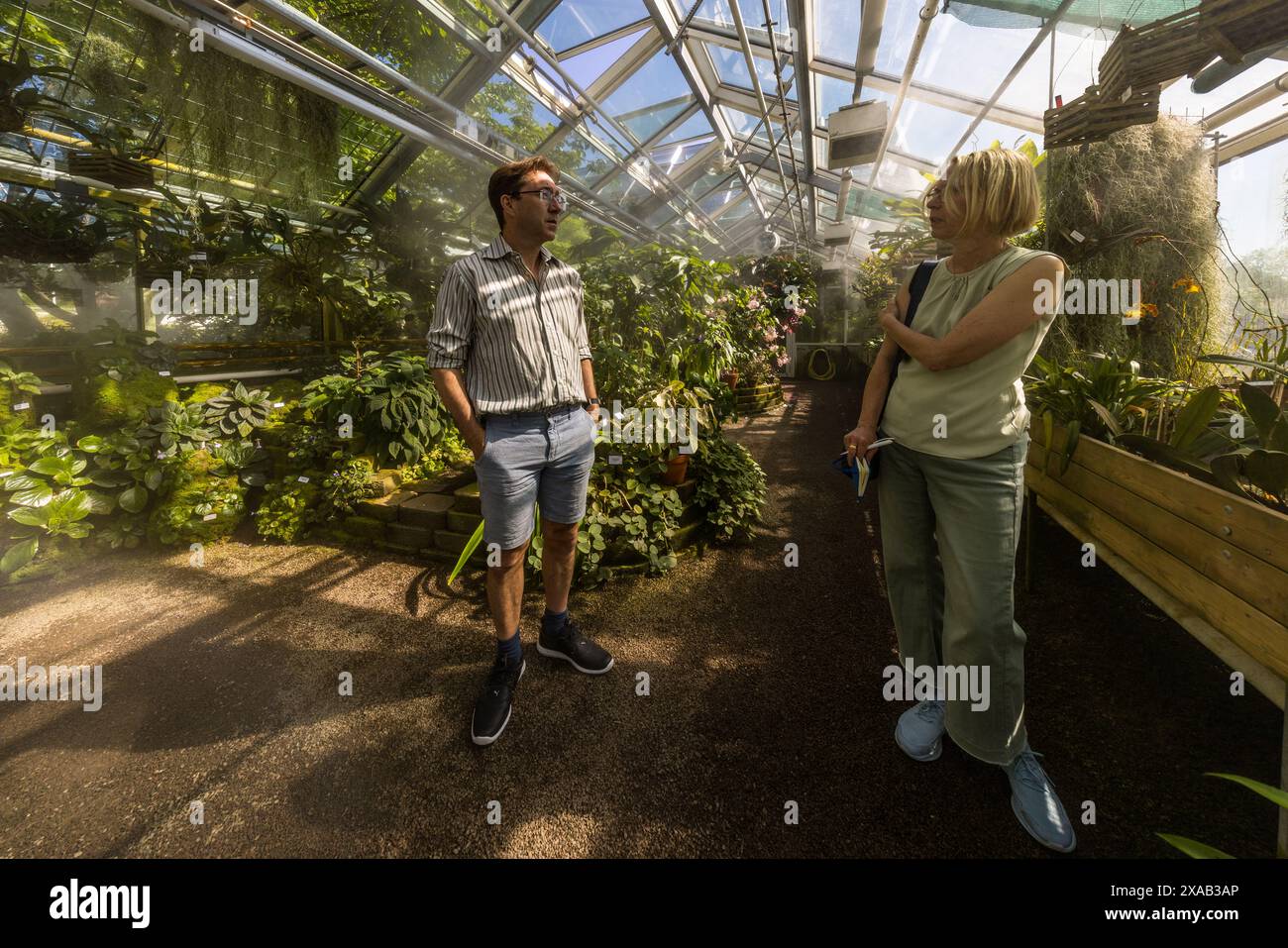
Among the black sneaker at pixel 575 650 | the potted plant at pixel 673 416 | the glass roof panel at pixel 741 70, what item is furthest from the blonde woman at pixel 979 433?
the glass roof panel at pixel 741 70

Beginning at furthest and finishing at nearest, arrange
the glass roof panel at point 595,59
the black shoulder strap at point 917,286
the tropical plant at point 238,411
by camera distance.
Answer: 1. the glass roof panel at point 595,59
2. the tropical plant at point 238,411
3. the black shoulder strap at point 917,286

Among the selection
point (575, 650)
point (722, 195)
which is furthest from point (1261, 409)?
point (722, 195)

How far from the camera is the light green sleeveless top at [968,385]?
124cm

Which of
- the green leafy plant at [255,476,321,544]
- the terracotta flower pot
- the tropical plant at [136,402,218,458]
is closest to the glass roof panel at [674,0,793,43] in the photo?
the terracotta flower pot

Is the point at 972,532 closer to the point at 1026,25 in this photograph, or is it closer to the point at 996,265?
the point at 996,265

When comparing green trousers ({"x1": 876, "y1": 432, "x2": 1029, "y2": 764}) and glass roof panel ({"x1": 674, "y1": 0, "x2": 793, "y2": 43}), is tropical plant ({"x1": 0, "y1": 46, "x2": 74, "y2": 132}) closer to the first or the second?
green trousers ({"x1": 876, "y1": 432, "x2": 1029, "y2": 764})

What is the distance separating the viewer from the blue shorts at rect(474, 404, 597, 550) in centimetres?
164

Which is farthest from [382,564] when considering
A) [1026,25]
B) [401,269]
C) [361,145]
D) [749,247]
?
[749,247]

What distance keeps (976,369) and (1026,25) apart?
397 cm

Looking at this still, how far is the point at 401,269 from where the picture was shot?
18.3 ft

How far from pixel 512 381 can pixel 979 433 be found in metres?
1.35

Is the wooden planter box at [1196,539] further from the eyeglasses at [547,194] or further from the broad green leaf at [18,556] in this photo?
the broad green leaf at [18,556]

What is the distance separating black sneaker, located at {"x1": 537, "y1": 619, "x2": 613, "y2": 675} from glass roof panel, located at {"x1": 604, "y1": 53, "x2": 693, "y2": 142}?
236 inches

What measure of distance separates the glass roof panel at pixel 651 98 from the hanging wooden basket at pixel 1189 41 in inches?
180
